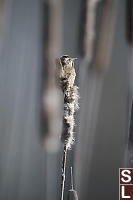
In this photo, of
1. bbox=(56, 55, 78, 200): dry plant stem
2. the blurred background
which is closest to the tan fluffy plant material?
bbox=(56, 55, 78, 200): dry plant stem

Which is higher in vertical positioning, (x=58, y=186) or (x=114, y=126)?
(x=114, y=126)

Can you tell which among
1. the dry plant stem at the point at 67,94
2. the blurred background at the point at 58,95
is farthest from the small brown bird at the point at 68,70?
the blurred background at the point at 58,95

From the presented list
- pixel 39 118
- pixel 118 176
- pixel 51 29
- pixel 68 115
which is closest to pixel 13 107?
pixel 39 118

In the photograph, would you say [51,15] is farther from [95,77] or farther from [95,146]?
[95,146]

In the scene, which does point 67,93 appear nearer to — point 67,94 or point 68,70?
point 67,94

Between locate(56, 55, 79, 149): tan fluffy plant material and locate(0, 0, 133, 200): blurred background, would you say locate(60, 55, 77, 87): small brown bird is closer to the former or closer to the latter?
locate(56, 55, 79, 149): tan fluffy plant material

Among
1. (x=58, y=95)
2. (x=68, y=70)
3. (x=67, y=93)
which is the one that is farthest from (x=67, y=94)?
(x=58, y=95)

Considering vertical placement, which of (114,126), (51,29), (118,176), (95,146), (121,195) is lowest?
(121,195)

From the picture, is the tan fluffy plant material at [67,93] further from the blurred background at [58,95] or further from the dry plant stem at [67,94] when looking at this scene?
the blurred background at [58,95]
